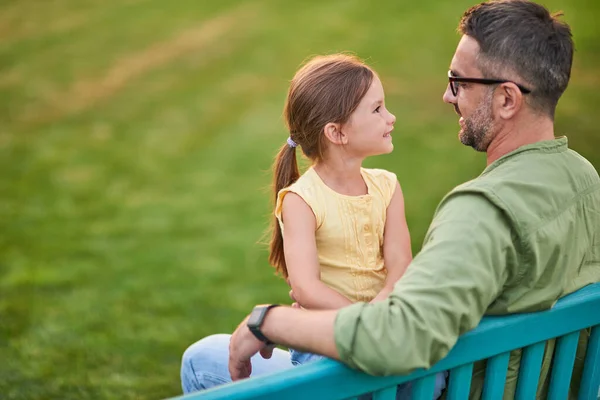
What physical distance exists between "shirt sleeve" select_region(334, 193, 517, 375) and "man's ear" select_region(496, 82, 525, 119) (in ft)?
1.72

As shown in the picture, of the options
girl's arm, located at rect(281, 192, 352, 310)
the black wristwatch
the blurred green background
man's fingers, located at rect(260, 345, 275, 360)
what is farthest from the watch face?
the blurred green background

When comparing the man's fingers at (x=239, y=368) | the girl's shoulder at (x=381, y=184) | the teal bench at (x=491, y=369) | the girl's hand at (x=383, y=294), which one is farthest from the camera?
the girl's shoulder at (x=381, y=184)

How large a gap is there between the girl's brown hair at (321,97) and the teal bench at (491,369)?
0.92 m

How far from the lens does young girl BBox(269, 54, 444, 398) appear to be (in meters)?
2.53

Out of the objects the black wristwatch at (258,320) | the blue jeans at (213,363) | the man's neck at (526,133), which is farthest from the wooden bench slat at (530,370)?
the blue jeans at (213,363)

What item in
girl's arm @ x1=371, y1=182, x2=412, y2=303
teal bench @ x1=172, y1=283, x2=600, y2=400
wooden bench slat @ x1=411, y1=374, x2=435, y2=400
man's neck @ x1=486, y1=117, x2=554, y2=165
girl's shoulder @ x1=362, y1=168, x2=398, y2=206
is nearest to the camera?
teal bench @ x1=172, y1=283, x2=600, y2=400

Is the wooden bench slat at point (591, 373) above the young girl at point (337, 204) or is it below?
below

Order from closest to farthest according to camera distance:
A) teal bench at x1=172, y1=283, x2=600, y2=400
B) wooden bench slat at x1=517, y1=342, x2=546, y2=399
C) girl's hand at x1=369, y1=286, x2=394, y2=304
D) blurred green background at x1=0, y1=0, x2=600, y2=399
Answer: teal bench at x1=172, y1=283, x2=600, y2=400, wooden bench slat at x1=517, y1=342, x2=546, y2=399, girl's hand at x1=369, y1=286, x2=394, y2=304, blurred green background at x1=0, y1=0, x2=600, y2=399

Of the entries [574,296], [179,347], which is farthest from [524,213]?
[179,347]

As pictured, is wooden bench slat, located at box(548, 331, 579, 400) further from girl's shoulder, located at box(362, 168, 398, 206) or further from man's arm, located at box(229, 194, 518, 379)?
girl's shoulder, located at box(362, 168, 398, 206)

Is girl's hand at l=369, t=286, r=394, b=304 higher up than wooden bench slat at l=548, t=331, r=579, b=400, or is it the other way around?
girl's hand at l=369, t=286, r=394, b=304

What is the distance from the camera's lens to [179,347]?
4695mm

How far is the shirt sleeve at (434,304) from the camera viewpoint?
175 centimetres

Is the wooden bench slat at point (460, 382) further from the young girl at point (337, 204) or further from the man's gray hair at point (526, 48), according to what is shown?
the man's gray hair at point (526, 48)
